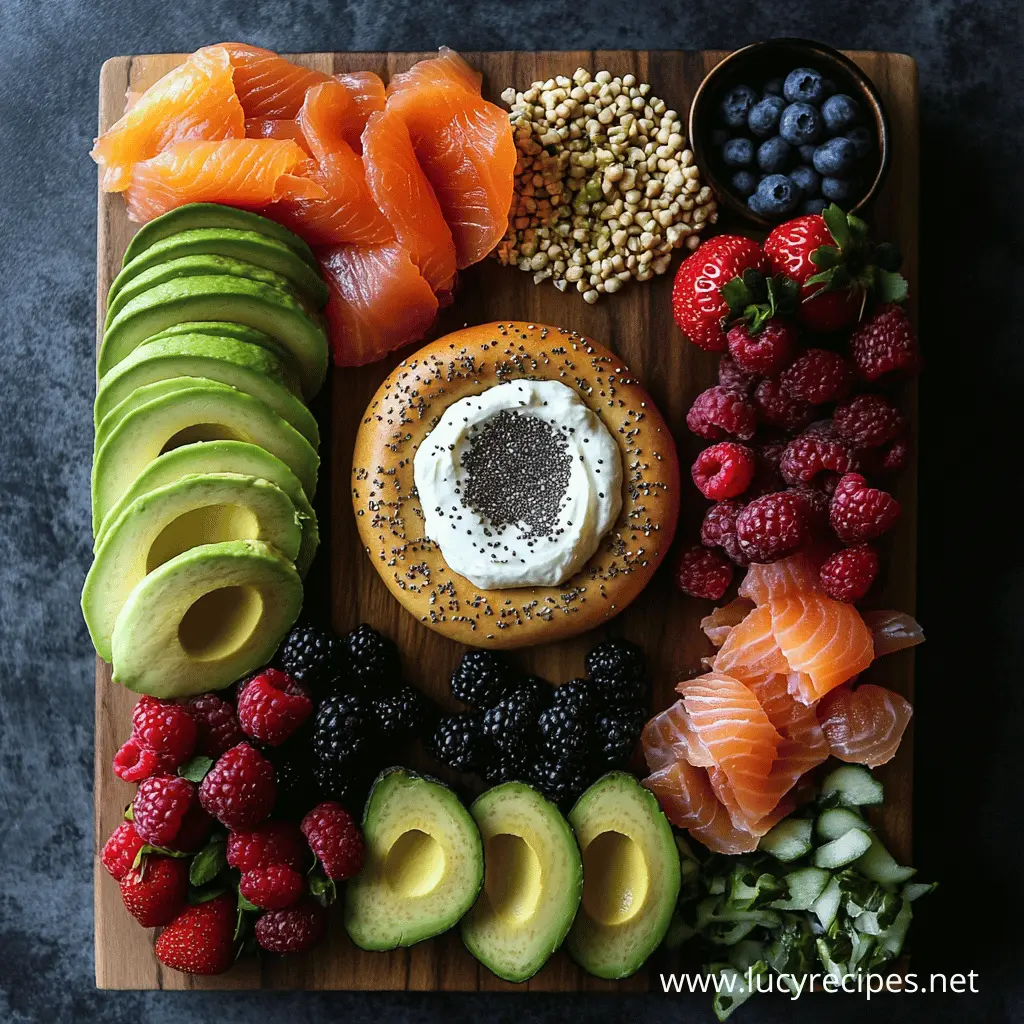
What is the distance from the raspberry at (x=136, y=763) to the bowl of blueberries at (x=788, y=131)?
5.76ft

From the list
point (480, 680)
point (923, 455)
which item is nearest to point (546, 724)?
point (480, 680)

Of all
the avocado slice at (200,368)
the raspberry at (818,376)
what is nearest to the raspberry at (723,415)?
the raspberry at (818,376)

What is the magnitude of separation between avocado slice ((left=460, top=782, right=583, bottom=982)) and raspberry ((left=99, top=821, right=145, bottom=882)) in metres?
0.73

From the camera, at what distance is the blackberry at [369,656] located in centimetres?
230

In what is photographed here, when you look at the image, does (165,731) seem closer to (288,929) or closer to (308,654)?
(308,654)

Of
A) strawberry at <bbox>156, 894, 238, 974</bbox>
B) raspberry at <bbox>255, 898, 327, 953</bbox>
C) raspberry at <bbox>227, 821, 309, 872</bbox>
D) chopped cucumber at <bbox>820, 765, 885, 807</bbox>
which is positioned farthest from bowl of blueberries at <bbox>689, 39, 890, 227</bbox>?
strawberry at <bbox>156, 894, 238, 974</bbox>

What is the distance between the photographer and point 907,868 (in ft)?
7.48

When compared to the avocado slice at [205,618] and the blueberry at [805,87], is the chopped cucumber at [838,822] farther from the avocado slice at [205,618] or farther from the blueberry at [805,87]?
the blueberry at [805,87]

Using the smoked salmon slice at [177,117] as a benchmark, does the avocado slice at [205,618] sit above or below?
below

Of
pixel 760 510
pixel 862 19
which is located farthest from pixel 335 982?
pixel 862 19

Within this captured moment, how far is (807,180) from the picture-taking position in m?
2.25

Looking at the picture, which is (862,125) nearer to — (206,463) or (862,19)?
(862,19)

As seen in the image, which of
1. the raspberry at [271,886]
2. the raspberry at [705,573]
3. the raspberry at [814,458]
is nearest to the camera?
the raspberry at [271,886]

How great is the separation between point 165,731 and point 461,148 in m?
1.44
